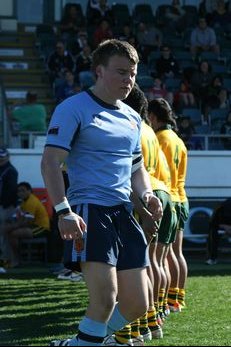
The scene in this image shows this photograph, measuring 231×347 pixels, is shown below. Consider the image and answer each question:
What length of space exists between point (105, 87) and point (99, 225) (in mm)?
858

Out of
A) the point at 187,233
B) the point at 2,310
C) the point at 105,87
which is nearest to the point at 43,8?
the point at 187,233

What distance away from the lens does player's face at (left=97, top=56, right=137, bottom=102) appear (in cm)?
600

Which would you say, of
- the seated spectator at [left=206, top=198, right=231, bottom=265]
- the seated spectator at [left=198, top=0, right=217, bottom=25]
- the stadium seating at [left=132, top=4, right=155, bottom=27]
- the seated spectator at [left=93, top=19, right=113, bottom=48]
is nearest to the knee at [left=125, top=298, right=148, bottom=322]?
the seated spectator at [left=206, top=198, right=231, bottom=265]

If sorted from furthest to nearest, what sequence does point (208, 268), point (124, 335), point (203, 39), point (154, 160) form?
point (203, 39) → point (208, 268) → point (154, 160) → point (124, 335)

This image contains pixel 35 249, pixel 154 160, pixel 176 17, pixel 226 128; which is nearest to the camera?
pixel 154 160

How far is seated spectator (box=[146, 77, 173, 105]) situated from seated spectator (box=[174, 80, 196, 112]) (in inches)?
10.3

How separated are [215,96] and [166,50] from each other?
157 centimetres

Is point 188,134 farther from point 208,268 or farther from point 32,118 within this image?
point 208,268

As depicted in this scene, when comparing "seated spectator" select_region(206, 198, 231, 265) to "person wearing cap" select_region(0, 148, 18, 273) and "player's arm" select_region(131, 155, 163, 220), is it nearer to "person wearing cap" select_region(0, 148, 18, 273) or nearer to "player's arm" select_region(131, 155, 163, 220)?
"person wearing cap" select_region(0, 148, 18, 273)

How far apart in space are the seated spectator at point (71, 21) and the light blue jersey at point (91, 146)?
57.8 feet

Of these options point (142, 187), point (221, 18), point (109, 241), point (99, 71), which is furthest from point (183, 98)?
point (109, 241)

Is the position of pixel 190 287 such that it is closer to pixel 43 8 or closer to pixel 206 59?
pixel 206 59

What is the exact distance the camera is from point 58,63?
Result: 2162cm

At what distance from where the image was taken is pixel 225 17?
25.4 meters
